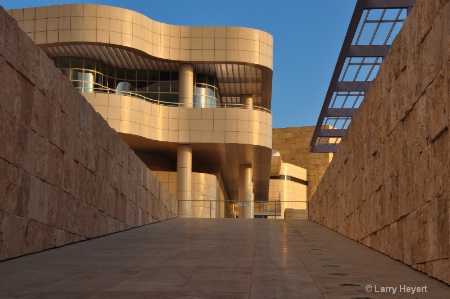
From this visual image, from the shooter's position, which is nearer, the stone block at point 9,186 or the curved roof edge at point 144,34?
the stone block at point 9,186

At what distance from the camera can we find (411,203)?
28.3 feet

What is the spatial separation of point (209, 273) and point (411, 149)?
120 inches

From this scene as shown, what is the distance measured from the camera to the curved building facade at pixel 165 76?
4141cm

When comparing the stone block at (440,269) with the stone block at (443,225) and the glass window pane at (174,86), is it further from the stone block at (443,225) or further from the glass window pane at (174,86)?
the glass window pane at (174,86)

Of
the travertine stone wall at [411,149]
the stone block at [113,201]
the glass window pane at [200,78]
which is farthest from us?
the glass window pane at [200,78]

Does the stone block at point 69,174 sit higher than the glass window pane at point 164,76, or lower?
lower

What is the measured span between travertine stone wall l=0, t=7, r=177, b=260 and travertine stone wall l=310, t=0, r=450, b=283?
5.60 m

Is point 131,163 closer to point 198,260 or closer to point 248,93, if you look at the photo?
point 198,260

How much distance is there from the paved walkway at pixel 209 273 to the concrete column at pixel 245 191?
34655 mm

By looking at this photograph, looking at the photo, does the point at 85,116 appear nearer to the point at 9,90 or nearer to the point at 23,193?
the point at 23,193

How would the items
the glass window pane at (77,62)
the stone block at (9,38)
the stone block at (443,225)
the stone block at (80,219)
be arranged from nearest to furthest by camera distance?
the stone block at (443,225) < the stone block at (9,38) < the stone block at (80,219) < the glass window pane at (77,62)

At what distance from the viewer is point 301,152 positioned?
87.7 meters

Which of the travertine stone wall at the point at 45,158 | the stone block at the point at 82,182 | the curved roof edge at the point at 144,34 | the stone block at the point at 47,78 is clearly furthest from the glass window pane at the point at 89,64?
the stone block at the point at 47,78

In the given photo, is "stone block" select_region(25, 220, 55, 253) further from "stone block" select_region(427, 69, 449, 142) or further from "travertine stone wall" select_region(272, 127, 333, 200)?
"travertine stone wall" select_region(272, 127, 333, 200)
